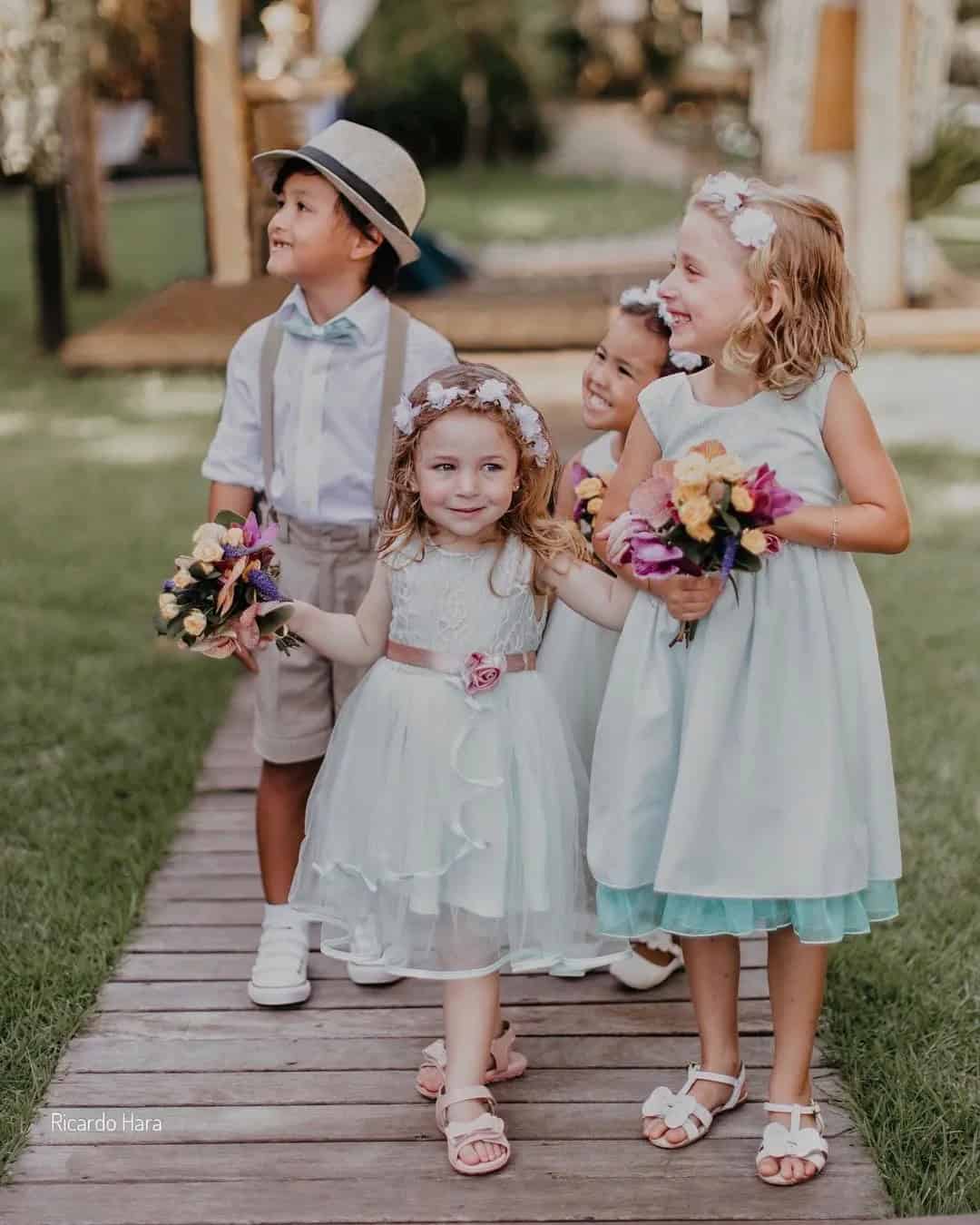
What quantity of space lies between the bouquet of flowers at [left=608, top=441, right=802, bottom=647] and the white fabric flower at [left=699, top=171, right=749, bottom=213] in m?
0.39

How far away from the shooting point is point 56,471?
851cm

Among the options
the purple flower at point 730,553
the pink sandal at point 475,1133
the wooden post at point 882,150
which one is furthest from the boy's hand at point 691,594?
the wooden post at point 882,150

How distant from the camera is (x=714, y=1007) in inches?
112

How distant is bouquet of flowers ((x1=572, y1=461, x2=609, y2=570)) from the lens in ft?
10.2

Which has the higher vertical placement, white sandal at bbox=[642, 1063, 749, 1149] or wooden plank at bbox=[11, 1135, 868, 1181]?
white sandal at bbox=[642, 1063, 749, 1149]

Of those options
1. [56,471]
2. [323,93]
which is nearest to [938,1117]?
[56,471]

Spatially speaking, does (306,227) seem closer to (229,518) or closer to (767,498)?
(229,518)

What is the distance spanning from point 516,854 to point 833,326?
101cm

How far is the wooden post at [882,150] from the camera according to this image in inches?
423

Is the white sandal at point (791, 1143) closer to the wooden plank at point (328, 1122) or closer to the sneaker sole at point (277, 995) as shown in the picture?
the wooden plank at point (328, 1122)

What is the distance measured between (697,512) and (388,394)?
1062mm

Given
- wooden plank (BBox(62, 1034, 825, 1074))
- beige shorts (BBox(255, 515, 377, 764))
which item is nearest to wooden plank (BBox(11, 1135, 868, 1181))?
wooden plank (BBox(62, 1034, 825, 1074))

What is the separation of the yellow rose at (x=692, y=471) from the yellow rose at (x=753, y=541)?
0.09m

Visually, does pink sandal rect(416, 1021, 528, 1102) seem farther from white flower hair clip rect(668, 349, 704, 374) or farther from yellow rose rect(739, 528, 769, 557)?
white flower hair clip rect(668, 349, 704, 374)
